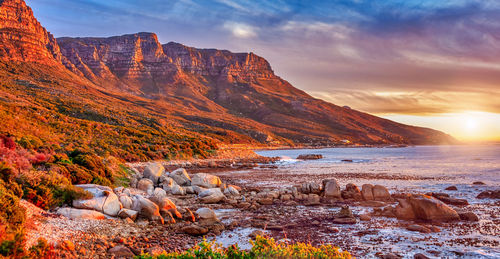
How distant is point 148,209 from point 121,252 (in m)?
4.26

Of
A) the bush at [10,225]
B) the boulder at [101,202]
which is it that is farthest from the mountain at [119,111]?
the bush at [10,225]

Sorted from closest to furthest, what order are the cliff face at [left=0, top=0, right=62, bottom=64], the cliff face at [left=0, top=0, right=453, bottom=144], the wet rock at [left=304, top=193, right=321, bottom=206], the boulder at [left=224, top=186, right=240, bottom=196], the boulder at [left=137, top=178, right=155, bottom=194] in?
1. the wet rock at [left=304, top=193, right=321, bottom=206]
2. the boulder at [left=137, top=178, right=155, bottom=194]
3. the boulder at [left=224, top=186, right=240, bottom=196]
4. the cliff face at [left=0, top=0, right=453, bottom=144]
5. the cliff face at [left=0, top=0, right=62, bottom=64]

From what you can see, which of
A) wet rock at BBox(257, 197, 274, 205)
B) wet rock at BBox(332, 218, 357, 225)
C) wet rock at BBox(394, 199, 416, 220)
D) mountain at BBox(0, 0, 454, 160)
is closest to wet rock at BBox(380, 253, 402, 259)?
wet rock at BBox(332, 218, 357, 225)

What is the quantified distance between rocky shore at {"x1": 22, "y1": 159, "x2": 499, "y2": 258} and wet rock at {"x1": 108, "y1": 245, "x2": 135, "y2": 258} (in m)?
0.03

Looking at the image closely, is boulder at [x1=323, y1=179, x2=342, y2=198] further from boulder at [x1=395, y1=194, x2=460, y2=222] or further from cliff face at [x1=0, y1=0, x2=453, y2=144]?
cliff face at [x1=0, y1=0, x2=453, y2=144]

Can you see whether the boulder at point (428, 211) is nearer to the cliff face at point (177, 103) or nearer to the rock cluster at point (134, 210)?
the rock cluster at point (134, 210)

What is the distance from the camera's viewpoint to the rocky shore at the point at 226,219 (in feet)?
33.3

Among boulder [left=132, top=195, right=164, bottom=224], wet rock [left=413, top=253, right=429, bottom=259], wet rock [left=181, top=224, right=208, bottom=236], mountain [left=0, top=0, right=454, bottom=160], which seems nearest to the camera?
wet rock [left=413, top=253, right=429, bottom=259]

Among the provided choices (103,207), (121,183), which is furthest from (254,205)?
(121,183)

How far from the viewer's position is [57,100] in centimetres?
7569

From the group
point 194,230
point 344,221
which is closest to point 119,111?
point 194,230

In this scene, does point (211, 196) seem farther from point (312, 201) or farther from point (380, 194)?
point (380, 194)

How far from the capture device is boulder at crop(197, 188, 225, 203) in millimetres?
19438

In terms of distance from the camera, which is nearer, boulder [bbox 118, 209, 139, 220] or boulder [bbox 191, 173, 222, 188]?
boulder [bbox 118, 209, 139, 220]
